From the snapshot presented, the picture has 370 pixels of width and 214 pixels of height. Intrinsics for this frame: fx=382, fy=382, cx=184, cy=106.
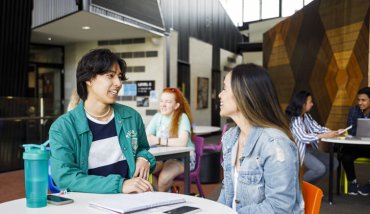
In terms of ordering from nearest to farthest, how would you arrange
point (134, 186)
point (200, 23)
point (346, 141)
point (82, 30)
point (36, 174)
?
point (36, 174)
point (134, 186)
point (346, 141)
point (82, 30)
point (200, 23)

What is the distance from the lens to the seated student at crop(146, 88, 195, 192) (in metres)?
3.52

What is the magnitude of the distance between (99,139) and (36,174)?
1.60ft

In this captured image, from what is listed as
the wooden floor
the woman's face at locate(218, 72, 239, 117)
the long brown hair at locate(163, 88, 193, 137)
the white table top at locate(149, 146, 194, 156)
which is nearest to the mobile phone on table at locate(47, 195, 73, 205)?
the woman's face at locate(218, 72, 239, 117)

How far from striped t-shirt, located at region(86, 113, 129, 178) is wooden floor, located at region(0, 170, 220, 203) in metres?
2.77

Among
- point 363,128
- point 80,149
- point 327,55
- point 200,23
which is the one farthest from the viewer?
point 200,23

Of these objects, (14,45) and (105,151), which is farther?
(14,45)

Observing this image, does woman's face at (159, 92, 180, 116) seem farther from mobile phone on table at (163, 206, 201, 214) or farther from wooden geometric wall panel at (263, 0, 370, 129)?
wooden geometric wall panel at (263, 0, 370, 129)

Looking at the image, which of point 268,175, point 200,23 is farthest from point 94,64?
point 200,23

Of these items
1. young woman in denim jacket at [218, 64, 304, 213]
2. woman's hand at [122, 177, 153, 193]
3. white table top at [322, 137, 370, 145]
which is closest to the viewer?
young woman in denim jacket at [218, 64, 304, 213]

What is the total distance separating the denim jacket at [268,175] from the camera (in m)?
1.48

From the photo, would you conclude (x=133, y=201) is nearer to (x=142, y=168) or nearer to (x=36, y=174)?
(x=36, y=174)

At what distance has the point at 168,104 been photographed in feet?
12.3

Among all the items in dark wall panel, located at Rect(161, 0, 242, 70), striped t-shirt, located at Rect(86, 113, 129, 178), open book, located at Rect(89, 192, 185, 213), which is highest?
dark wall panel, located at Rect(161, 0, 242, 70)

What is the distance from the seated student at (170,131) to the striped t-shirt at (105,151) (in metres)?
1.59
